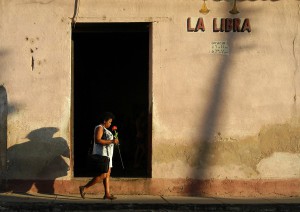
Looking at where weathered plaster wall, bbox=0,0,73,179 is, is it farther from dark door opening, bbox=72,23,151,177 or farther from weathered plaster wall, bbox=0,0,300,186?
dark door opening, bbox=72,23,151,177

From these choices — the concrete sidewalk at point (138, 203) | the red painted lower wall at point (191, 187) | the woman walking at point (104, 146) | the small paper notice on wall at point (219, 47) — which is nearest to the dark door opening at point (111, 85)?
the red painted lower wall at point (191, 187)

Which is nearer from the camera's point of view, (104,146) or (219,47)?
(104,146)

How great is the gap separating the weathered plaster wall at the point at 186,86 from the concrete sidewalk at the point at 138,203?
0.50 metres

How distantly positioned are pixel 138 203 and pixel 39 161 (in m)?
2.14

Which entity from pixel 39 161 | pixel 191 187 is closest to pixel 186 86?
pixel 191 187

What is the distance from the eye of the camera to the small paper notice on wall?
11.1 metres

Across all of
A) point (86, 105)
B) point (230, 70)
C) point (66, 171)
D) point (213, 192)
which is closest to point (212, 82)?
point (230, 70)

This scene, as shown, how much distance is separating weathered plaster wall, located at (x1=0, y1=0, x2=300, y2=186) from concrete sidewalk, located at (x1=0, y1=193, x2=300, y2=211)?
504 millimetres

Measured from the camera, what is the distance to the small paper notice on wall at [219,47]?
1111 cm

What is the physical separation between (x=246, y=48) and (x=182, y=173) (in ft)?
8.41

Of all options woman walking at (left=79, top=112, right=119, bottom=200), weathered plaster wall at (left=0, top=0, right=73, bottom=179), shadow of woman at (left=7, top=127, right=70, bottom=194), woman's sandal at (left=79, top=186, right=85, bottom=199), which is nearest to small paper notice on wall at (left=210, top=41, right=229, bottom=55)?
woman walking at (left=79, top=112, right=119, bottom=200)

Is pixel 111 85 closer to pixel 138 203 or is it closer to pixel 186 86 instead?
pixel 186 86

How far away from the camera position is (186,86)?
11094 millimetres

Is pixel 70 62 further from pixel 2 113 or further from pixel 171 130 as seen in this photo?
pixel 171 130
